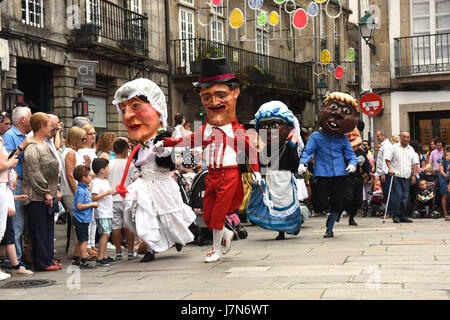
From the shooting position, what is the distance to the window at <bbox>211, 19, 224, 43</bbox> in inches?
1102

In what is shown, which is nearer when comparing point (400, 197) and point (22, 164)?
point (22, 164)

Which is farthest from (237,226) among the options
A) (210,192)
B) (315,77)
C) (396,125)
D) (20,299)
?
(315,77)

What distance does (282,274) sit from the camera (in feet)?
23.5

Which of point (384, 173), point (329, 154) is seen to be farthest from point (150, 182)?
point (384, 173)

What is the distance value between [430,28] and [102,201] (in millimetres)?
15640

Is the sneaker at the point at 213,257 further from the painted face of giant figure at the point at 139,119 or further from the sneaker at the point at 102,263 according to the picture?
the painted face of giant figure at the point at 139,119

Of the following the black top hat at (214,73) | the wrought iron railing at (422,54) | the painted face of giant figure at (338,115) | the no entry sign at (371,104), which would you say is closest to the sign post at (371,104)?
the no entry sign at (371,104)

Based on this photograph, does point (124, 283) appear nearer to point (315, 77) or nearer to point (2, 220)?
point (2, 220)

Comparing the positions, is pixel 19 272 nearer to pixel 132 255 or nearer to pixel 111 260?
pixel 111 260

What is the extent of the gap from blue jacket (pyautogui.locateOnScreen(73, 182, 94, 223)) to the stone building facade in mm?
7709

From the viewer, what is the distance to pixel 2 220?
25.0ft

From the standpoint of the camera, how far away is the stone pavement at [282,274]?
6070 mm

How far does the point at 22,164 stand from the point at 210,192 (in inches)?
87.1

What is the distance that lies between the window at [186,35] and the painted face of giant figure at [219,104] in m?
16.9
